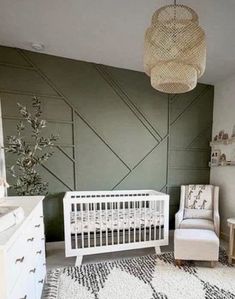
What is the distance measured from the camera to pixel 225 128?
10.8 feet

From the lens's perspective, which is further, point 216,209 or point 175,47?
point 216,209

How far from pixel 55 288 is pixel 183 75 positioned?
225 centimetres

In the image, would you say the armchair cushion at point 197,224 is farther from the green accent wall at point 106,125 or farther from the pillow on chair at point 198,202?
the green accent wall at point 106,125

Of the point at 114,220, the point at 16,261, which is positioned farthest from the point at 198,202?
the point at 16,261

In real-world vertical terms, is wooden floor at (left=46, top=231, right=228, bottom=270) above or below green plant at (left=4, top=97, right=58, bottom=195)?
below

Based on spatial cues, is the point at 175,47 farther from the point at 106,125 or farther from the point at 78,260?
the point at 78,260

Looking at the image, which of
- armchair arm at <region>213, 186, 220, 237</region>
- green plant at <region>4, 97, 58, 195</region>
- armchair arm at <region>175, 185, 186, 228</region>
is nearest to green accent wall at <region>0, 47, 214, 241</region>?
green plant at <region>4, 97, 58, 195</region>

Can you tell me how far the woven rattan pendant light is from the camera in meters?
1.33

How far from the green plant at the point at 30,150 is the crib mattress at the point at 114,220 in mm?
647

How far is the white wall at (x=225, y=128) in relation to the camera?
124 inches

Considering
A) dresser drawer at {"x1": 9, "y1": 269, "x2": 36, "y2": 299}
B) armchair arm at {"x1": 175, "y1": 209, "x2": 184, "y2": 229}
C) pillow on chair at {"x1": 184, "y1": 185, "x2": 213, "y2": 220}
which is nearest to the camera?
dresser drawer at {"x1": 9, "y1": 269, "x2": 36, "y2": 299}

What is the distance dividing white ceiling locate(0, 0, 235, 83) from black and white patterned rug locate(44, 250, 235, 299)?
258cm

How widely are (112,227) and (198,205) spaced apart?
146 centimetres

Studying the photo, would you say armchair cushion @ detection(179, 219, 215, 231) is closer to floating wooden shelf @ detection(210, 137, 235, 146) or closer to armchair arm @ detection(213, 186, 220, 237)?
armchair arm @ detection(213, 186, 220, 237)
